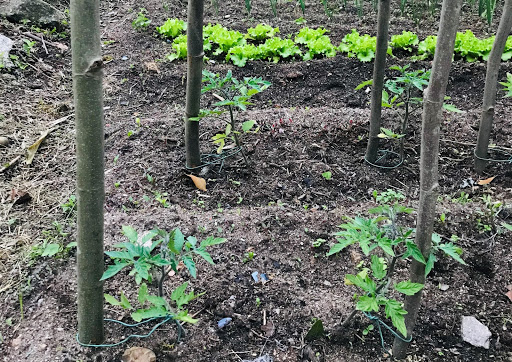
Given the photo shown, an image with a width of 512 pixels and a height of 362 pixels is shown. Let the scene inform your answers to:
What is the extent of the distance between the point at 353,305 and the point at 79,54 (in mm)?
1720

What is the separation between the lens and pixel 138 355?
2047mm

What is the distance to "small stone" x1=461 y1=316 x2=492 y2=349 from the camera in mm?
2203

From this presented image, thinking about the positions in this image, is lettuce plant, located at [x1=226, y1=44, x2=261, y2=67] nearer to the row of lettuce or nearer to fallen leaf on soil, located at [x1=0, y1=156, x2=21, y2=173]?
the row of lettuce

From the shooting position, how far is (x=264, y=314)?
2.31m

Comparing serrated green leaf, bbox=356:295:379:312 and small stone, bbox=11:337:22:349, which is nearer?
serrated green leaf, bbox=356:295:379:312

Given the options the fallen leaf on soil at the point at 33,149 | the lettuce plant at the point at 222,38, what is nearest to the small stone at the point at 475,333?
the fallen leaf on soil at the point at 33,149

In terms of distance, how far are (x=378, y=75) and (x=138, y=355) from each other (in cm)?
240

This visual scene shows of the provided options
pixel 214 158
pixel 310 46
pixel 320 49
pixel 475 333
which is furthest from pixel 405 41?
pixel 475 333

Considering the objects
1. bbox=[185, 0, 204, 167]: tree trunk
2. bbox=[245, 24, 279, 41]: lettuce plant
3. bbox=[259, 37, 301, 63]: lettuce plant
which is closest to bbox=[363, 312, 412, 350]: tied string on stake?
bbox=[185, 0, 204, 167]: tree trunk

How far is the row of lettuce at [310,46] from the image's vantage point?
5172mm

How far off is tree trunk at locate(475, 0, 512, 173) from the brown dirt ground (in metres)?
0.17

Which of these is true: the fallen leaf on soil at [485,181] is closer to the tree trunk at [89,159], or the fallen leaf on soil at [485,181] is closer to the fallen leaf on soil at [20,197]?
the tree trunk at [89,159]

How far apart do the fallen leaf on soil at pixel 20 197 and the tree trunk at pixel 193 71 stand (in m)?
1.14

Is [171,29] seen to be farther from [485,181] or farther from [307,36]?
[485,181]
